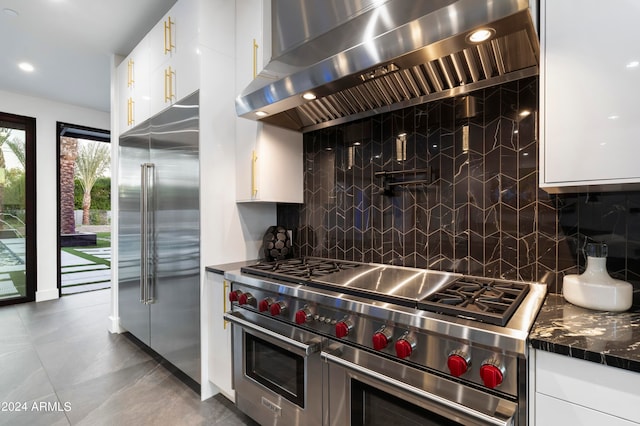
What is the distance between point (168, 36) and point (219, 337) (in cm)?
222

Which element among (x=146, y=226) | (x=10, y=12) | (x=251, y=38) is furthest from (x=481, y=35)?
(x=10, y=12)

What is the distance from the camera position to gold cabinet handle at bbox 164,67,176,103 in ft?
7.77

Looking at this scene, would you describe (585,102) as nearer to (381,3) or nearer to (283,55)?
(381,3)

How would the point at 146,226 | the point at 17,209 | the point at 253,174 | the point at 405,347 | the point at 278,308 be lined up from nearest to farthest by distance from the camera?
1. the point at 405,347
2. the point at 278,308
3. the point at 253,174
4. the point at 146,226
5. the point at 17,209

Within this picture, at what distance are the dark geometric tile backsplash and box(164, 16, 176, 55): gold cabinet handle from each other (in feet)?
4.35

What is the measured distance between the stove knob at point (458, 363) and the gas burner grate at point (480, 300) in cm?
12

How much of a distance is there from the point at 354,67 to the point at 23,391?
3.05 m

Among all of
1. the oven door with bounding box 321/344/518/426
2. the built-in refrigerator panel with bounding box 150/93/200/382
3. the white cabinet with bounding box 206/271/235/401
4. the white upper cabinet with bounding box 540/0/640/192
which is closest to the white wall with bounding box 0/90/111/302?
the built-in refrigerator panel with bounding box 150/93/200/382

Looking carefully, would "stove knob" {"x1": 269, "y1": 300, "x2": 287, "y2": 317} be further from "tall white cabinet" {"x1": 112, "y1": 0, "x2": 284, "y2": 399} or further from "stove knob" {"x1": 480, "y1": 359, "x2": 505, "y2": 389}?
"stove knob" {"x1": 480, "y1": 359, "x2": 505, "y2": 389}

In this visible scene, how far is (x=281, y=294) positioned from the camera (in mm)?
1600

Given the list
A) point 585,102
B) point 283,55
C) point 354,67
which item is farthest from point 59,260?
point 585,102

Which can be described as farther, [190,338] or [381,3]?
[190,338]

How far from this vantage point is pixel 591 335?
0.91 m

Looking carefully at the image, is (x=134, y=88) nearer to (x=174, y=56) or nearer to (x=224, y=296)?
(x=174, y=56)
